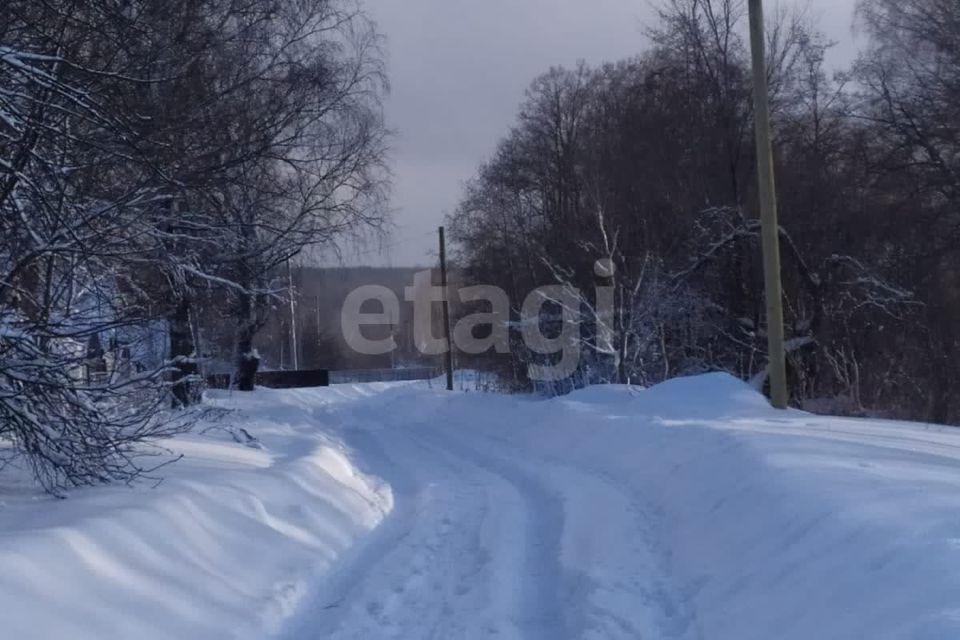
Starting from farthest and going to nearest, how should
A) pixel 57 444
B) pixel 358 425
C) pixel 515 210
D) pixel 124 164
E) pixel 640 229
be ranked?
pixel 515 210 → pixel 640 229 → pixel 358 425 → pixel 124 164 → pixel 57 444

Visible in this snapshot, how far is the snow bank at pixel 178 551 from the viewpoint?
17.7 ft

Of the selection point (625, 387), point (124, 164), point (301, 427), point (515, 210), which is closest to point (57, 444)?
point (124, 164)

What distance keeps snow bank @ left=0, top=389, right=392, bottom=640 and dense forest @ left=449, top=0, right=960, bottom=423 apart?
44.2 feet

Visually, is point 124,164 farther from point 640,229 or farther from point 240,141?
point 640,229

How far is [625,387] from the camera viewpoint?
21562mm

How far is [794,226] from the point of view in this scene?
26.9m

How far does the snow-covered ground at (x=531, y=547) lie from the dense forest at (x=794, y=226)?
10835 millimetres

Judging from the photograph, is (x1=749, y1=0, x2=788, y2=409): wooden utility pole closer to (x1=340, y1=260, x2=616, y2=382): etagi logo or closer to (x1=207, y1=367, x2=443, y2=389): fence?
(x1=340, y1=260, x2=616, y2=382): etagi logo

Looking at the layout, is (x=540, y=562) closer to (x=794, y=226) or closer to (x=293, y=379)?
(x=794, y=226)

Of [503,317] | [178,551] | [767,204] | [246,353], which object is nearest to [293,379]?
[503,317]

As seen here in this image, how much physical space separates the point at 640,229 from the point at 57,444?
24178mm

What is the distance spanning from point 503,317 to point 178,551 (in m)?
28.5

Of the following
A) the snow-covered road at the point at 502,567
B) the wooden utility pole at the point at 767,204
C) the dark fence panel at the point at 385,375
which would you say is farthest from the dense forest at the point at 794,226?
the dark fence panel at the point at 385,375

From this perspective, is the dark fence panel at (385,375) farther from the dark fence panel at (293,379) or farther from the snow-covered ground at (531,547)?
the snow-covered ground at (531,547)
